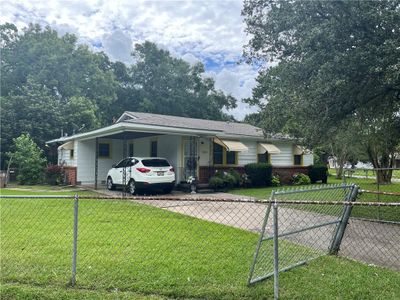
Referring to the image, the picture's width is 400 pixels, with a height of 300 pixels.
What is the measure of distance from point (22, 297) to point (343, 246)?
205 inches

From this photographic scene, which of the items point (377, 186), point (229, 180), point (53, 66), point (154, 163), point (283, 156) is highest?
point (53, 66)

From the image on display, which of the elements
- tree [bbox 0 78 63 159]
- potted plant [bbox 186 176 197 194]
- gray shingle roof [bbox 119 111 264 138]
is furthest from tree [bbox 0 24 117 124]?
potted plant [bbox 186 176 197 194]

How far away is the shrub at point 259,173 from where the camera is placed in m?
18.1

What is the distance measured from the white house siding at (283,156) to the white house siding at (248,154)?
1.35 m

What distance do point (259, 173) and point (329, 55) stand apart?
10325 millimetres

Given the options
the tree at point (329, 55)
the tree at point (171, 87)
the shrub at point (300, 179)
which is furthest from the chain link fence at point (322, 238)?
the tree at point (171, 87)

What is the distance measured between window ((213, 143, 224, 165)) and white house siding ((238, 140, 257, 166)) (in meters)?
1.19

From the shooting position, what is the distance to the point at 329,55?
8.41 metres

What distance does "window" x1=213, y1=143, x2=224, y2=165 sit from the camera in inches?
715

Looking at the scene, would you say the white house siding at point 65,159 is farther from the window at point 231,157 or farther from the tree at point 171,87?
the tree at point 171,87

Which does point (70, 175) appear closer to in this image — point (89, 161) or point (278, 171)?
point (89, 161)

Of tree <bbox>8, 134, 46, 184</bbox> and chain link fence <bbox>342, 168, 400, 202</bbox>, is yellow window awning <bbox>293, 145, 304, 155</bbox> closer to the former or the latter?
chain link fence <bbox>342, 168, 400, 202</bbox>

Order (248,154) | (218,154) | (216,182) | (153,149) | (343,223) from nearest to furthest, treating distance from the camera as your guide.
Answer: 1. (343,223)
2. (216,182)
3. (218,154)
4. (153,149)
5. (248,154)

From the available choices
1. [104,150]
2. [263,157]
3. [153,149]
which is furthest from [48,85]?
[263,157]
